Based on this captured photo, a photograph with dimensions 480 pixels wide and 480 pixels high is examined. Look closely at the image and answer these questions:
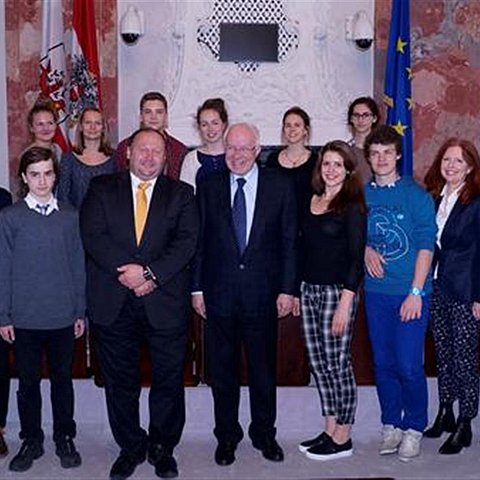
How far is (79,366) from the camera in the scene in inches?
175

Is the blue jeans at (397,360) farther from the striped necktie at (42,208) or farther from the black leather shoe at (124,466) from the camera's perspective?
the striped necktie at (42,208)

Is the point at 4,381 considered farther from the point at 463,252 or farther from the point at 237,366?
the point at 463,252

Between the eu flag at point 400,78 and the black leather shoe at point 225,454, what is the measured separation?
314 centimetres

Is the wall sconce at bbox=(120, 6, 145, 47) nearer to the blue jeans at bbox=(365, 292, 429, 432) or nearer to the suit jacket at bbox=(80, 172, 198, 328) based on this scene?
the suit jacket at bbox=(80, 172, 198, 328)

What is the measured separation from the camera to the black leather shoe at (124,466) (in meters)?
3.73

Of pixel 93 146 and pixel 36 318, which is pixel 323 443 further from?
pixel 93 146

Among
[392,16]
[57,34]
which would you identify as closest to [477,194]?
[392,16]

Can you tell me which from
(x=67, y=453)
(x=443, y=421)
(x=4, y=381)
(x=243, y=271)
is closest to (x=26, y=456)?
(x=67, y=453)

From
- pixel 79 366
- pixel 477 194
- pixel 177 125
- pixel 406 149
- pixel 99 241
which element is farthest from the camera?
pixel 177 125

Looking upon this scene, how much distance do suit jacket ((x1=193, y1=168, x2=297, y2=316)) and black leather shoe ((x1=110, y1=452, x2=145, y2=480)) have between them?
73cm

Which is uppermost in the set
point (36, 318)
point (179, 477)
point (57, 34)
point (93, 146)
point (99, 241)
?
point (57, 34)

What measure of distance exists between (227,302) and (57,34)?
3.54 meters

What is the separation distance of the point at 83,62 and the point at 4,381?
303 centimetres

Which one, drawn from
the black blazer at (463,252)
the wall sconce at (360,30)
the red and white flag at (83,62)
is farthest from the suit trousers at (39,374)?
the wall sconce at (360,30)
